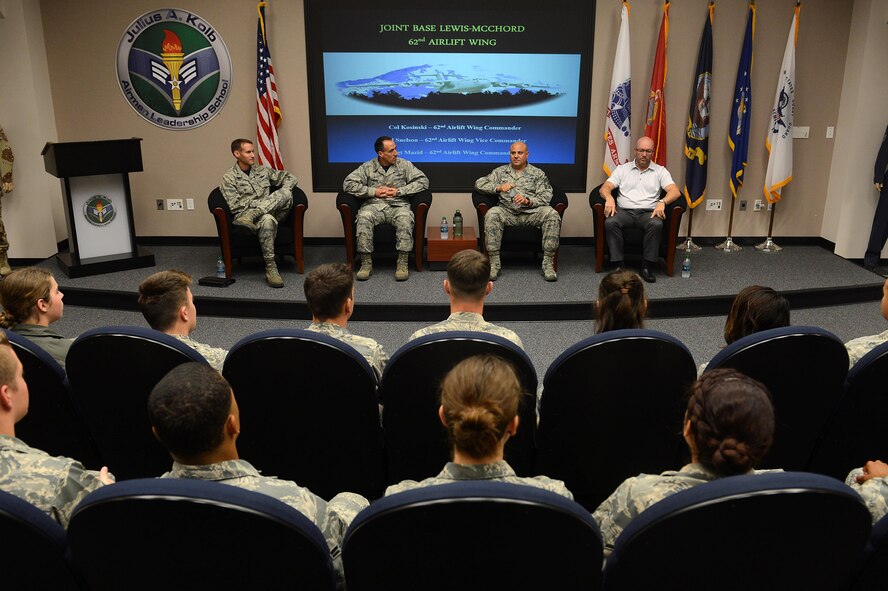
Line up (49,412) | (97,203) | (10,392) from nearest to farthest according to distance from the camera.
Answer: (10,392), (49,412), (97,203)

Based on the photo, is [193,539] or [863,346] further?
[863,346]

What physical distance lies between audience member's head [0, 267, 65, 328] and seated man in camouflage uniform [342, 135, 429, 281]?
11.4 feet

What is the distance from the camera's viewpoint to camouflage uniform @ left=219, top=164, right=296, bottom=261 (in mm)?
6289

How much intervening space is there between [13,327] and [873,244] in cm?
689

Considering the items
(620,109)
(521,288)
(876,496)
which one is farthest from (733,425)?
(620,109)

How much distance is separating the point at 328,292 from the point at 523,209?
3896mm

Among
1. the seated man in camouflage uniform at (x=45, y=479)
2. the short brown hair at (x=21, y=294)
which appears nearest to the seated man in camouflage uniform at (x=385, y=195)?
the short brown hair at (x=21, y=294)

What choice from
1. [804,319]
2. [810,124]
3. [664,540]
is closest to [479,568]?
[664,540]

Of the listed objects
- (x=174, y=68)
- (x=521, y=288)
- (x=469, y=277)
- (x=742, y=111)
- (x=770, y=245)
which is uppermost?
(x=174, y=68)

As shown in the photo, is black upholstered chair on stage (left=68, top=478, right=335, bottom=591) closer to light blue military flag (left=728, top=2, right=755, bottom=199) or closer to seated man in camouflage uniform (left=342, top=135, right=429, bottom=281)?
seated man in camouflage uniform (left=342, top=135, right=429, bottom=281)

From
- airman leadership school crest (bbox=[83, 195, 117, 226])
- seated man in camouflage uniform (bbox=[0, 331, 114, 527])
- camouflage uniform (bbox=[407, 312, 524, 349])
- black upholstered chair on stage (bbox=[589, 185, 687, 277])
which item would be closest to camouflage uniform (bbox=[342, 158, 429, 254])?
black upholstered chair on stage (bbox=[589, 185, 687, 277])

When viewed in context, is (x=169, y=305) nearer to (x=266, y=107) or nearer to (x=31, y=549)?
(x=31, y=549)

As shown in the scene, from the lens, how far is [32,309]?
9.64ft

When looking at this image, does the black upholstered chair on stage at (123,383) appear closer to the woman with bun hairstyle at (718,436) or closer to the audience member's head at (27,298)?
the audience member's head at (27,298)
